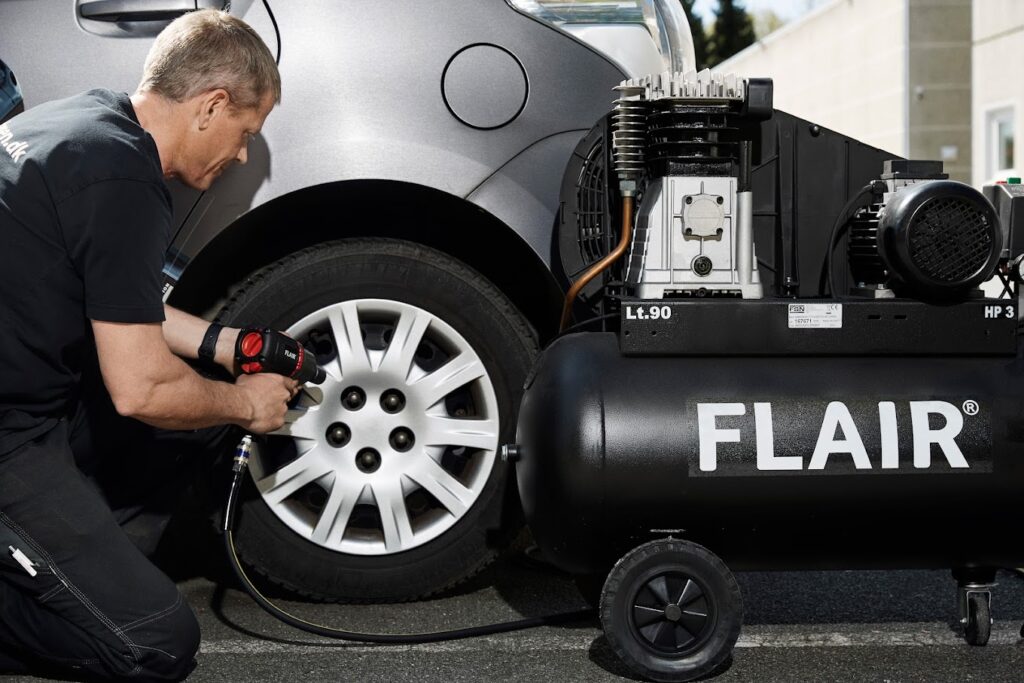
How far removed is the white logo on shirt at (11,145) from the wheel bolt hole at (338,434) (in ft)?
3.40

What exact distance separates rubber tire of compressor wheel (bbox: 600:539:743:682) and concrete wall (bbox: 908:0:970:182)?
15.7m

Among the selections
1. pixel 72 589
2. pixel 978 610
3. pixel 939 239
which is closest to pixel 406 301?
pixel 72 589

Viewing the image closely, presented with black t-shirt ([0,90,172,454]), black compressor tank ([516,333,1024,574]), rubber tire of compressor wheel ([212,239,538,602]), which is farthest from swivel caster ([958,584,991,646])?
black t-shirt ([0,90,172,454])

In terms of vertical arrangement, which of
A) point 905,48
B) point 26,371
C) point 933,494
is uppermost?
point 905,48

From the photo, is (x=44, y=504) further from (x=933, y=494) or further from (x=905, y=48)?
(x=905, y=48)

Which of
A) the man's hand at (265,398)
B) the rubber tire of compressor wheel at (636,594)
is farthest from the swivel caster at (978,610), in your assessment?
the man's hand at (265,398)

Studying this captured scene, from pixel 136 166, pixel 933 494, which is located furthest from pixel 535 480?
pixel 136 166

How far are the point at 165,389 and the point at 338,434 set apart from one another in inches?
27.3

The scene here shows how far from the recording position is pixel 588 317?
3326 mm

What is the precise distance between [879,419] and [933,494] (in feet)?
0.65

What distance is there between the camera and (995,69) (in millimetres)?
16922

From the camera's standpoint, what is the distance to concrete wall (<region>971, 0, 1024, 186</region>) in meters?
16.2

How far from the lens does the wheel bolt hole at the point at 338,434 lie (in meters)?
3.29

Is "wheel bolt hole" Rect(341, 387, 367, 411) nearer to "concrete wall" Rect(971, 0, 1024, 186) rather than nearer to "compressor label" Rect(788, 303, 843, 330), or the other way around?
"compressor label" Rect(788, 303, 843, 330)
